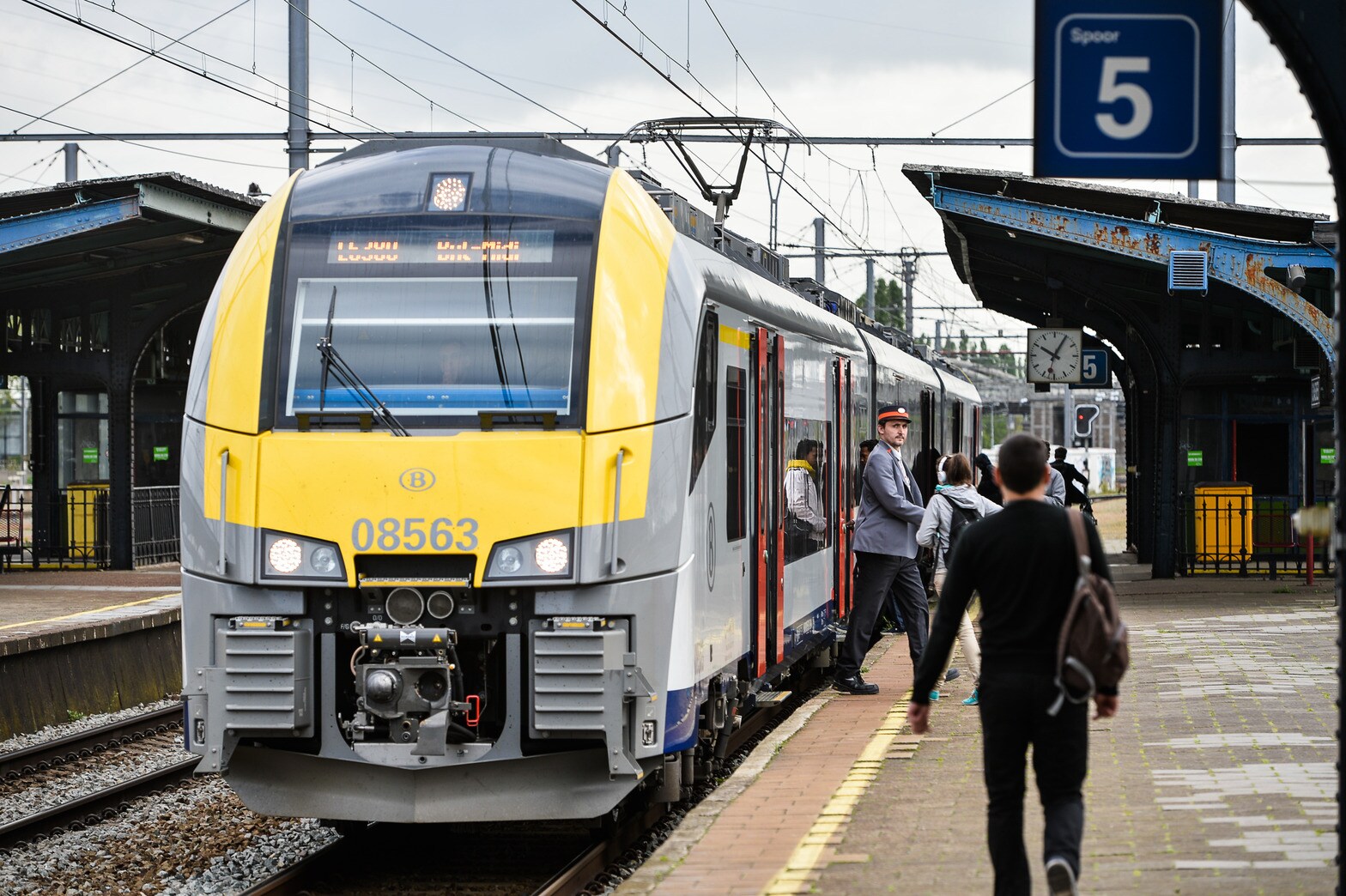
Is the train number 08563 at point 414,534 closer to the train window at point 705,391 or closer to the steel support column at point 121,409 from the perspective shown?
the train window at point 705,391

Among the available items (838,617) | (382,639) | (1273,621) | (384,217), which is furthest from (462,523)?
(1273,621)

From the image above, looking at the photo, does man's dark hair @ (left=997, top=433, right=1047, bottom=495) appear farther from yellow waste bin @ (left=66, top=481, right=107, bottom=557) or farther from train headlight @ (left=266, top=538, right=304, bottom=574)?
yellow waste bin @ (left=66, top=481, right=107, bottom=557)

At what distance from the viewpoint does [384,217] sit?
812 centimetres

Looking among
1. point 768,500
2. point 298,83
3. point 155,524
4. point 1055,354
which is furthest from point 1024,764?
point 155,524

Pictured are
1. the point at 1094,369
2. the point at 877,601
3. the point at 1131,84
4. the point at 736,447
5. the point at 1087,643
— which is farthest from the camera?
the point at 1094,369

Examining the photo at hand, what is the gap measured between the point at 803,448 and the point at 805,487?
0.91 ft

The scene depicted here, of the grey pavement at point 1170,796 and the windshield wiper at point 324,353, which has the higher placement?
the windshield wiper at point 324,353

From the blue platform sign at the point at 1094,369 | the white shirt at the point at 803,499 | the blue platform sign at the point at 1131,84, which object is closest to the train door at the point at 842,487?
the white shirt at the point at 803,499

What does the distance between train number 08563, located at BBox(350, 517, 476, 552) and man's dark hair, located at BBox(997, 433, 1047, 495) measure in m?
2.59

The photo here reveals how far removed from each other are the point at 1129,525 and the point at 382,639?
24710 mm

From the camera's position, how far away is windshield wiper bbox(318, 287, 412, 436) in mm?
7738

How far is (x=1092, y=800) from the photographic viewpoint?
789cm

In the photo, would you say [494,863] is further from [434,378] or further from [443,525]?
[434,378]

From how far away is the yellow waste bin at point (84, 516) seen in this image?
76.1 feet
